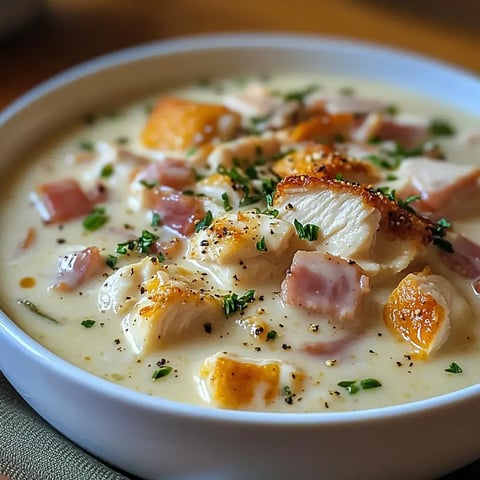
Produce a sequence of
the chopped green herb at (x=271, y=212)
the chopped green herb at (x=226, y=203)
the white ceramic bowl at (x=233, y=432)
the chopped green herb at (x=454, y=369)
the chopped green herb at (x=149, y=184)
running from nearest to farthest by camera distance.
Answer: the white ceramic bowl at (x=233, y=432) < the chopped green herb at (x=454, y=369) < the chopped green herb at (x=271, y=212) < the chopped green herb at (x=226, y=203) < the chopped green herb at (x=149, y=184)

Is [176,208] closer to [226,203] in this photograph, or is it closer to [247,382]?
[226,203]

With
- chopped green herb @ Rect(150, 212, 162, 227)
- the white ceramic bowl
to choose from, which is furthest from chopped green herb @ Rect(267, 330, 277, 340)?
chopped green herb @ Rect(150, 212, 162, 227)

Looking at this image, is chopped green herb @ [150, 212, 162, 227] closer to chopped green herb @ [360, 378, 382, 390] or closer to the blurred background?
chopped green herb @ [360, 378, 382, 390]

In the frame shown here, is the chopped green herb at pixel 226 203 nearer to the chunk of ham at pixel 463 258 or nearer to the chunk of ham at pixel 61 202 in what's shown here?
the chunk of ham at pixel 61 202

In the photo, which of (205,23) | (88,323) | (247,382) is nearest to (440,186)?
(247,382)

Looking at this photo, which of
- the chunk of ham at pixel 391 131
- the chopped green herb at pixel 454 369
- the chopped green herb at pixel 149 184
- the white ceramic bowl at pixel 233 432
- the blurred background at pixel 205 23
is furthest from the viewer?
the blurred background at pixel 205 23

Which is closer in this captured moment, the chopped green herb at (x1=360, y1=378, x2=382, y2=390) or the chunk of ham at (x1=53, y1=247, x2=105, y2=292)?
→ the chopped green herb at (x1=360, y1=378, x2=382, y2=390)

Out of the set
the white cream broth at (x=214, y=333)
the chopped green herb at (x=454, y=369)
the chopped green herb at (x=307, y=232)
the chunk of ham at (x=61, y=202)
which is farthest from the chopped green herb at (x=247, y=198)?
the chopped green herb at (x=454, y=369)

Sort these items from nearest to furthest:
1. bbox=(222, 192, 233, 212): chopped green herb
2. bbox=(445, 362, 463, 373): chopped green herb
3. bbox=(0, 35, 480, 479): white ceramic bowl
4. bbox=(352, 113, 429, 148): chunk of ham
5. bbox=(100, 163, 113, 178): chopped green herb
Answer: bbox=(0, 35, 480, 479): white ceramic bowl < bbox=(445, 362, 463, 373): chopped green herb < bbox=(222, 192, 233, 212): chopped green herb < bbox=(100, 163, 113, 178): chopped green herb < bbox=(352, 113, 429, 148): chunk of ham
